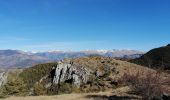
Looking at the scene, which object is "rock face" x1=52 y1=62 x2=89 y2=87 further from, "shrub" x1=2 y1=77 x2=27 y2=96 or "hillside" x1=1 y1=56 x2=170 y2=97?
"shrub" x1=2 y1=77 x2=27 y2=96

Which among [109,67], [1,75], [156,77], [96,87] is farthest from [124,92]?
[1,75]

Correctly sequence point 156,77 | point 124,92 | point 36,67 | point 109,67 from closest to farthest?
point 156,77
point 124,92
point 109,67
point 36,67

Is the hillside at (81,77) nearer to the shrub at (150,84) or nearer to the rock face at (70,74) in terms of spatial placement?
the rock face at (70,74)

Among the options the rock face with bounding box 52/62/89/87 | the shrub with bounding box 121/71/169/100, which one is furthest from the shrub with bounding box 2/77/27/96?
the shrub with bounding box 121/71/169/100

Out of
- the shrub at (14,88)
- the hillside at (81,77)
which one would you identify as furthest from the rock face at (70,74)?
the shrub at (14,88)

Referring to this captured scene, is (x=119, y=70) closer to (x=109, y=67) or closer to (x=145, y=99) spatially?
(x=109, y=67)

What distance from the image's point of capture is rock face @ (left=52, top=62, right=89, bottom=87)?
82.9 m

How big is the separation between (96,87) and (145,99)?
3584cm

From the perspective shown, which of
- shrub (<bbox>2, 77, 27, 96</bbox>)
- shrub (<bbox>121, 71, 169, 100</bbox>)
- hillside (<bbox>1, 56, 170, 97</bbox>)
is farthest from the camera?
hillside (<bbox>1, 56, 170, 97</bbox>)

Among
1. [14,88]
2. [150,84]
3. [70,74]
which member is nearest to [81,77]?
[70,74]

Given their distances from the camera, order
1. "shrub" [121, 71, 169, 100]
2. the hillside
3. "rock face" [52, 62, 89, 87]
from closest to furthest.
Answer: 1. "shrub" [121, 71, 169, 100]
2. the hillside
3. "rock face" [52, 62, 89, 87]

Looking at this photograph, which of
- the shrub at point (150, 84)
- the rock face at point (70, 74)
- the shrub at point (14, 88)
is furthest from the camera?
the rock face at point (70, 74)

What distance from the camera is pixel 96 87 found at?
238ft

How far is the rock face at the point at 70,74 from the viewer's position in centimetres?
8294
